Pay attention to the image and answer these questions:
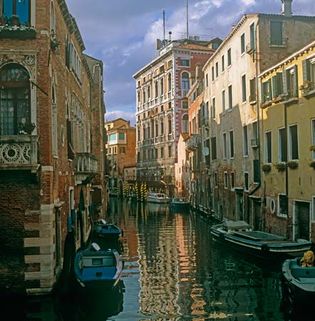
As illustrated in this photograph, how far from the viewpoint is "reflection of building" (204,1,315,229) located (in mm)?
22422

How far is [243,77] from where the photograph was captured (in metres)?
24.6

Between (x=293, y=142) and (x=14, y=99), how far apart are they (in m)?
10.3

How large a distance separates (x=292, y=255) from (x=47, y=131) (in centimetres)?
805

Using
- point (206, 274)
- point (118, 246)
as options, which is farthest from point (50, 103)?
point (118, 246)

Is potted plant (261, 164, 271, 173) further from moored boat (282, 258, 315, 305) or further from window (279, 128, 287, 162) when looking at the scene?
moored boat (282, 258, 315, 305)

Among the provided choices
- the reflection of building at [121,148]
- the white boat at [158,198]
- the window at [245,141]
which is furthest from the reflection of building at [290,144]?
the reflection of building at [121,148]

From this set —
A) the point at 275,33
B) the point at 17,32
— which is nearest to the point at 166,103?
the point at 275,33

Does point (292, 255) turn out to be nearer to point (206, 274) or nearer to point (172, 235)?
point (206, 274)

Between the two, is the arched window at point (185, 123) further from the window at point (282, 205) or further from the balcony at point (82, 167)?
the balcony at point (82, 167)

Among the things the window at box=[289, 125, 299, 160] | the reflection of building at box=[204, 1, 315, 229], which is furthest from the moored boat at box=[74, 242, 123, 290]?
the reflection of building at box=[204, 1, 315, 229]

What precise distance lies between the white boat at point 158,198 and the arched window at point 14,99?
34.9 m

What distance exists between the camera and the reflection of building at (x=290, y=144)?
16.8 metres

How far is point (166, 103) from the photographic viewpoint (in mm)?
52438

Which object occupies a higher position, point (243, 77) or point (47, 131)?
point (243, 77)
